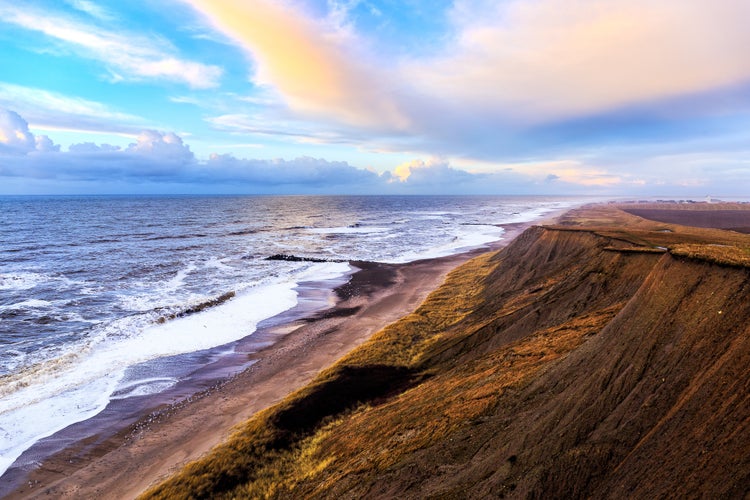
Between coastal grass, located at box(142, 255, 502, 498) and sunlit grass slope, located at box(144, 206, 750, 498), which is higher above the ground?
sunlit grass slope, located at box(144, 206, 750, 498)

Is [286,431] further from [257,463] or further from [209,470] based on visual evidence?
[209,470]

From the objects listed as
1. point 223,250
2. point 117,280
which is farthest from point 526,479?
point 223,250

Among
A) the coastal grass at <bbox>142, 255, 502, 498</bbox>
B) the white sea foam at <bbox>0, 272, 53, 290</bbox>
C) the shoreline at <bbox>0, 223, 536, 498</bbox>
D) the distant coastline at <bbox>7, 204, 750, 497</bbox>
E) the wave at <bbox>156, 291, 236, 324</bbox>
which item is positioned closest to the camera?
the distant coastline at <bbox>7, 204, 750, 497</bbox>

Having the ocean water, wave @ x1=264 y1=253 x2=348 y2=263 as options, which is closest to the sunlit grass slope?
the ocean water

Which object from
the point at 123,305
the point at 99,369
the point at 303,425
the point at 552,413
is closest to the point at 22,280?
the point at 123,305

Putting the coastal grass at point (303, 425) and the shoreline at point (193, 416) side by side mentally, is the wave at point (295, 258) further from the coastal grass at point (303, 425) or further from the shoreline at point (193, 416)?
the coastal grass at point (303, 425)

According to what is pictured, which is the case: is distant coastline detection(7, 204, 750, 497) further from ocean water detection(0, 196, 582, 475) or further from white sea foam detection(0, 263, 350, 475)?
ocean water detection(0, 196, 582, 475)

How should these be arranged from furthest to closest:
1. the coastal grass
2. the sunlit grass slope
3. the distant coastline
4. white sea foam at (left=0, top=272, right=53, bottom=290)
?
1. white sea foam at (left=0, top=272, right=53, bottom=290)
2. the coastal grass
3. the distant coastline
4. the sunlit grass slope
